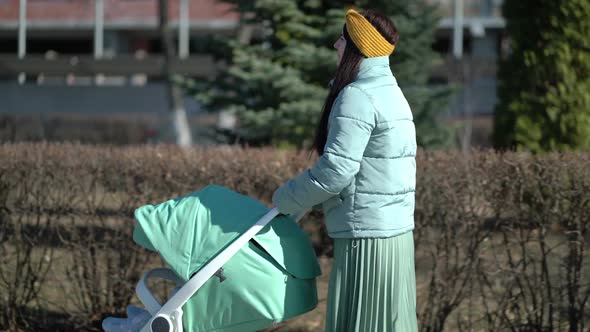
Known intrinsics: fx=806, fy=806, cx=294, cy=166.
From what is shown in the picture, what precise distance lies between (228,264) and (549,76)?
223 inches

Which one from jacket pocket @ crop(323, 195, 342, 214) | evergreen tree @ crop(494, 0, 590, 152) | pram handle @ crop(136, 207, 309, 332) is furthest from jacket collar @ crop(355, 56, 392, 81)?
evergreen tree @ crop(494, 0, 590, 152)

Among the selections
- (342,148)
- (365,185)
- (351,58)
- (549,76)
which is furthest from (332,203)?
(549,76)

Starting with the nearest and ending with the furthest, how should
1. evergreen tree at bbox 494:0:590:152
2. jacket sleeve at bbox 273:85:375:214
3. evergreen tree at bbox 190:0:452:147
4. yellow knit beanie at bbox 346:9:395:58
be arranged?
jacket sleeve at bbox 273:85:375:214 < yellow knit beanie at bbox 346:9:395:58 < evergreen tree at bbox 494:0:590:152 < evergreen tree at bbox 190:0:452:147

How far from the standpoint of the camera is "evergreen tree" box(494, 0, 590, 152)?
790 centimetres

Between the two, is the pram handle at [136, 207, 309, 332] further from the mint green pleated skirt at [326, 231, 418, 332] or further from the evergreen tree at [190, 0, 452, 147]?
the evergreen tree at [190, 0, 452, 147]

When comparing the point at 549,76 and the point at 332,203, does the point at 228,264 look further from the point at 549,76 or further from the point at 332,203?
the point at 549,76

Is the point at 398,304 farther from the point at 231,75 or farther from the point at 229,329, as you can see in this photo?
the point at 231,75

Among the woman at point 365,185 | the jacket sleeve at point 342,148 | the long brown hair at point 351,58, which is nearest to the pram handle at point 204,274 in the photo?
the woman at point 365,185

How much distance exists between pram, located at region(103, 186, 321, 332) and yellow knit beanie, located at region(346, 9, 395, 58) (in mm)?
774

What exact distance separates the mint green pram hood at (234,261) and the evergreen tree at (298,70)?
5.15m

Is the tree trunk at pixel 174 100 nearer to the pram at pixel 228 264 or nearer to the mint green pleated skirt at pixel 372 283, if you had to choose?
the pram at pixel 228 264

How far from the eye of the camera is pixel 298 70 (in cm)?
900

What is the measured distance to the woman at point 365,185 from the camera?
3.19 meters

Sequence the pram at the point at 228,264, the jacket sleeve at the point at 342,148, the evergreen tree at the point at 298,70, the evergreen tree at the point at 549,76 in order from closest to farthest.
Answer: the jacket sleeve at the point at 342,148 < the pram at the point at 228,264 < the evergreen tree at the point at 549,76 < the evergreen tree at the point at 298,70
